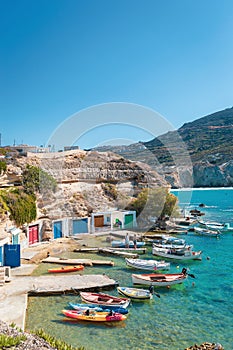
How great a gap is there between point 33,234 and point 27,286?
11997 millimetres

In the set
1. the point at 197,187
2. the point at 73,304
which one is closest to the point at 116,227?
the point at 73,304

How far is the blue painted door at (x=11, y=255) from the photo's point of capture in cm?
1867

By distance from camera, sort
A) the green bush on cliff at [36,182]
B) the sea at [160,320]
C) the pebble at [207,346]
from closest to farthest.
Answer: the pebble at [207,346]
the sea at [160,320]
the green bush on cliff at [36,182]

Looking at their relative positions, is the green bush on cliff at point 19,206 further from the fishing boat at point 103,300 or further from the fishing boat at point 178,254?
the fishing boat at point 103,300

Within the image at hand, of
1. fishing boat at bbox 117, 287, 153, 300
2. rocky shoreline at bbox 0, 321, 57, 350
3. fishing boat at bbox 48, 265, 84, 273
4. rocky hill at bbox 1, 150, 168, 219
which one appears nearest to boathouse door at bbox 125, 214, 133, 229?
rocky hill at bbox 1, 150, 168, 219

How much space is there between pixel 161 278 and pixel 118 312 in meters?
4.92

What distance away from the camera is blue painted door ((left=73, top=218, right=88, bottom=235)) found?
103 feet

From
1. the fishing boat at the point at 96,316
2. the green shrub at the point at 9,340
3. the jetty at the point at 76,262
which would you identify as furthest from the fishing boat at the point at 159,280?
the green shrub at the point at 9,340

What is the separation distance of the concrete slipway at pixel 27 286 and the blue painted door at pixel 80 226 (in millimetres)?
12532

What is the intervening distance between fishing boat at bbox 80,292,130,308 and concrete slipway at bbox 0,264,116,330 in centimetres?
121

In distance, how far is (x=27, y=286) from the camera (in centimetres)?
1515

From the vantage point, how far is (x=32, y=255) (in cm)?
2227

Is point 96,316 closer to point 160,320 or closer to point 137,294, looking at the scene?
point 160,320

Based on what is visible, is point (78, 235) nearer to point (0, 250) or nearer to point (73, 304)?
point (0, 250)
